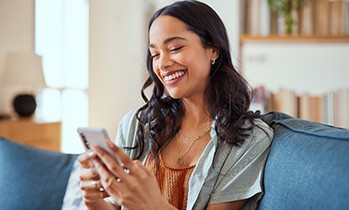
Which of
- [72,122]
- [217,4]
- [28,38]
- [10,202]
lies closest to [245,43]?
[217,4]

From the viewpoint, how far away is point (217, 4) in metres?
3.76

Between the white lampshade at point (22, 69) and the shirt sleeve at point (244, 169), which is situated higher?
the white lampshade at point (22, 69)

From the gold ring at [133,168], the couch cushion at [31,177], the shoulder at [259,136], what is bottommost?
the couch cushion at [31,177]

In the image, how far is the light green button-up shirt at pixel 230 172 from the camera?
1359mm

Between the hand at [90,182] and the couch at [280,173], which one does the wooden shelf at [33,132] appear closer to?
the couch at [280,173]

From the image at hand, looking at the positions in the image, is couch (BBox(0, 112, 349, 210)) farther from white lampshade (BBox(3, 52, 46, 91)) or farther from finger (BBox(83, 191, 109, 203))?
white lampshade (BBox(3, 52, 46, 91))

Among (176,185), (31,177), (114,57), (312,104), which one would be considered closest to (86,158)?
(176,185)

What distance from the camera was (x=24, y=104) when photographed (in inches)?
149

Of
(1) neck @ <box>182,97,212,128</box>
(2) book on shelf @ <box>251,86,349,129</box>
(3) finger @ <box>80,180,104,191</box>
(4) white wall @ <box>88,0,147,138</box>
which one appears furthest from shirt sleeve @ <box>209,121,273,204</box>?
(4) white wall @ <box>88,0,147,138</box>

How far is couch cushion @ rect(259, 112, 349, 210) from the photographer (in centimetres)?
101

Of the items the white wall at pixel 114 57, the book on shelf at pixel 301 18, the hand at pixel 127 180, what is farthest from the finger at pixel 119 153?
the white wall at pixel 114 57

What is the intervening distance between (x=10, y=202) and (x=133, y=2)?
14.8ft

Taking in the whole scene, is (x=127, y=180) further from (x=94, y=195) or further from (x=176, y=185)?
(x=176, y=185)

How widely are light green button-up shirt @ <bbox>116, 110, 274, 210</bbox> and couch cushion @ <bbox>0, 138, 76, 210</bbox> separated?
1.88 ft
